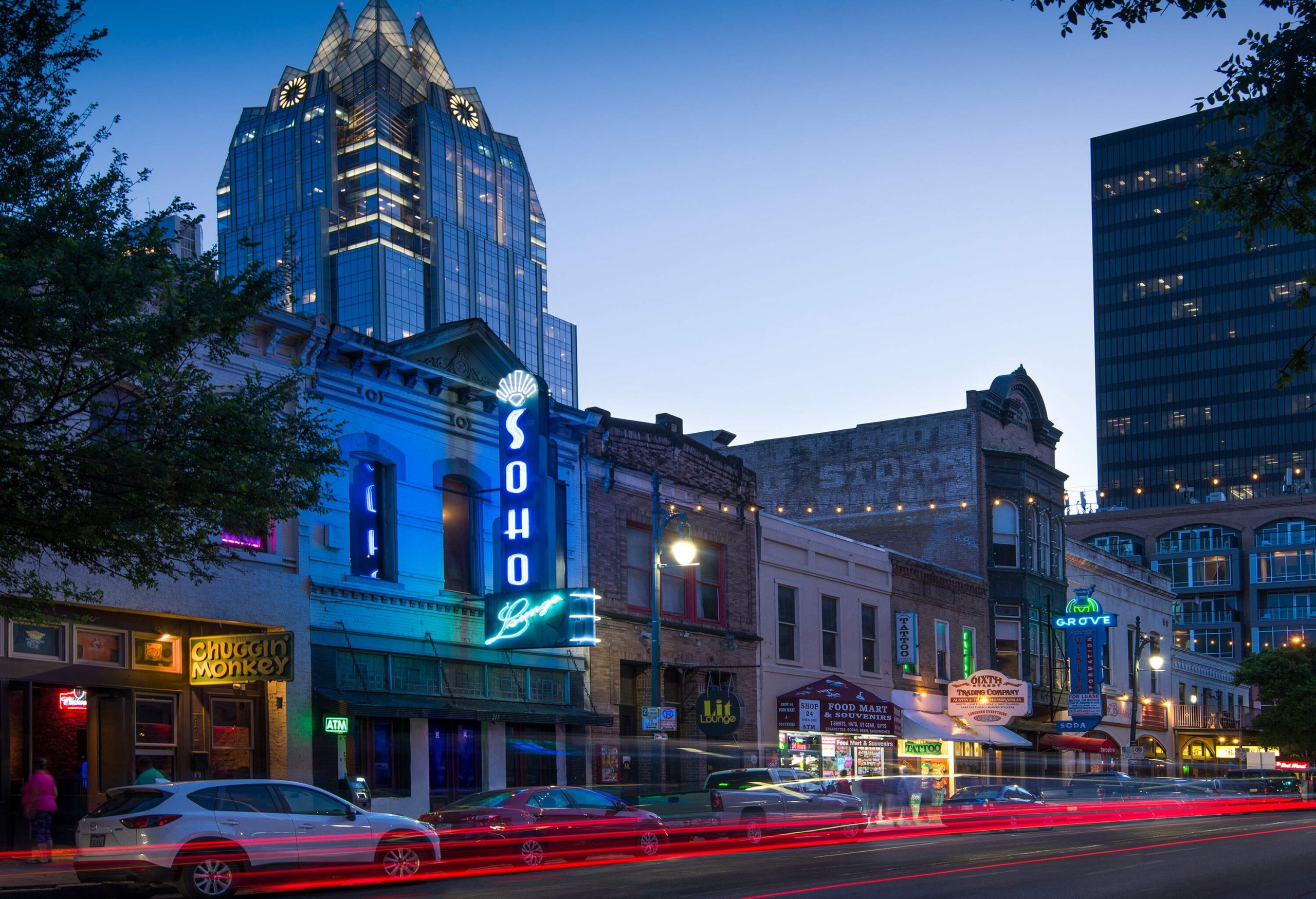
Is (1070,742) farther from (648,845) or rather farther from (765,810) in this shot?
(648,845)

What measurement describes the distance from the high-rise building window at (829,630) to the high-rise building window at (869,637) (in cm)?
140

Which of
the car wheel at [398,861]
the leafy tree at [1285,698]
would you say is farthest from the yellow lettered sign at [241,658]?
the leafy tree at [1285,698]

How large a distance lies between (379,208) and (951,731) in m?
145

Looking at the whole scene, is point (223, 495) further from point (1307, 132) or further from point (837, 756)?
point (837, 756)

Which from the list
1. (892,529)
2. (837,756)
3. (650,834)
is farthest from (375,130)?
(650,834)

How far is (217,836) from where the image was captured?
1628 centimetres

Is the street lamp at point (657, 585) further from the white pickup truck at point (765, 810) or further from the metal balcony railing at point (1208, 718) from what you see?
the metal balcony railing at point (1208, 718)

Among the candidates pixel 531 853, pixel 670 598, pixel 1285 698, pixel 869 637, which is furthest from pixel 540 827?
pixel 1285 698

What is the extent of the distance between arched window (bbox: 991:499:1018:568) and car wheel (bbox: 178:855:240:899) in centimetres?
4009

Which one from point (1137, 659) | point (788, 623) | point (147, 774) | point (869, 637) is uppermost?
point (788, 623)

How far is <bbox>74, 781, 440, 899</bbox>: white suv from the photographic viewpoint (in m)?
15.9

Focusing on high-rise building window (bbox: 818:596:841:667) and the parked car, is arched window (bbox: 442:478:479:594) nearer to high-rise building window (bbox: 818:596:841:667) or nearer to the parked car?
the parked car

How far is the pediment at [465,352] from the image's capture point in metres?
29.3

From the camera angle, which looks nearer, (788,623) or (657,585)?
(657,585)
